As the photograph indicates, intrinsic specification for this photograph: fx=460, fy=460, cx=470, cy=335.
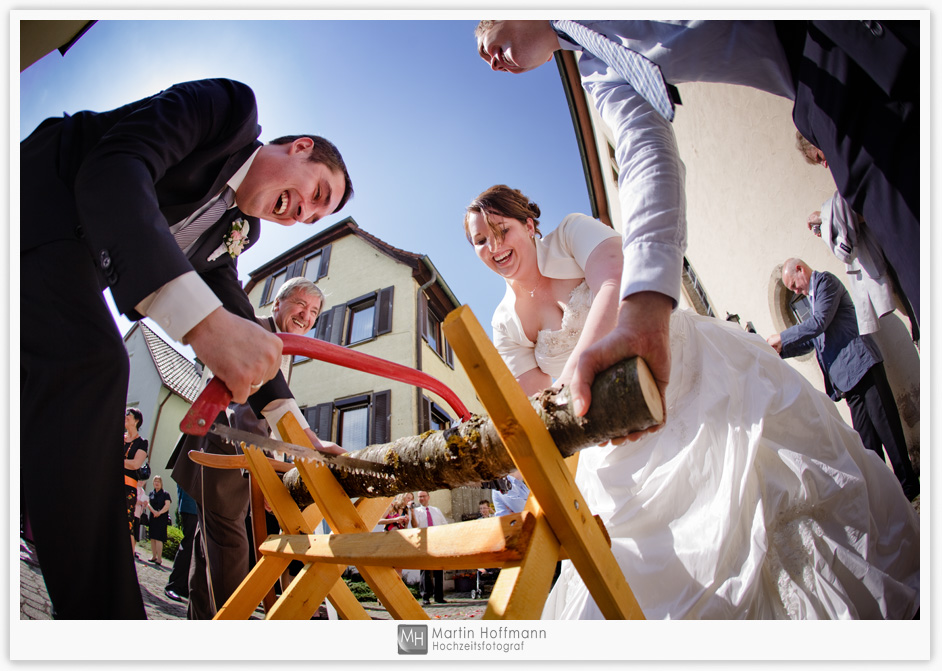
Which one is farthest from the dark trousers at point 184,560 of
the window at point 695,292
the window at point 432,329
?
the window at point 695,292

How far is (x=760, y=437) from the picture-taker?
2.77 feet

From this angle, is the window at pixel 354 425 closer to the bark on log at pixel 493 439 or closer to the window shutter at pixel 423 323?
the window shutter at pixel 423 323

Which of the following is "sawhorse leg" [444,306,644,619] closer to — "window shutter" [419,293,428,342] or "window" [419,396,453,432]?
"window" [419,396,453,432]

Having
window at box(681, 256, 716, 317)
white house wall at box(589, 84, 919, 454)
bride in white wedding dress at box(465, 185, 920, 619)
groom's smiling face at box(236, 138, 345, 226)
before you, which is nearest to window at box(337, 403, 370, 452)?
groom's smiling face at box(236, 138, 345, 226)

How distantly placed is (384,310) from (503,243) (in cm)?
79

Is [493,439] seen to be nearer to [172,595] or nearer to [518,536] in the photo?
[518,536]

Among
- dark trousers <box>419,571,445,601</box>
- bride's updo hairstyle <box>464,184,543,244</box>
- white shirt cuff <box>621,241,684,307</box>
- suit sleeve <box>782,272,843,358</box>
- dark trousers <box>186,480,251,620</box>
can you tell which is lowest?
dark trousers <box>419,571,445,601</box>

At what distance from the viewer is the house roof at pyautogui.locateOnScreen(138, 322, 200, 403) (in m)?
0.88

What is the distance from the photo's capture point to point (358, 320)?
176 centimetres

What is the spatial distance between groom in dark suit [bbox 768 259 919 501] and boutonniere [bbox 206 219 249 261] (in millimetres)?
1530

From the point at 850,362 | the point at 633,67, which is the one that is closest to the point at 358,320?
the point at 633,67
